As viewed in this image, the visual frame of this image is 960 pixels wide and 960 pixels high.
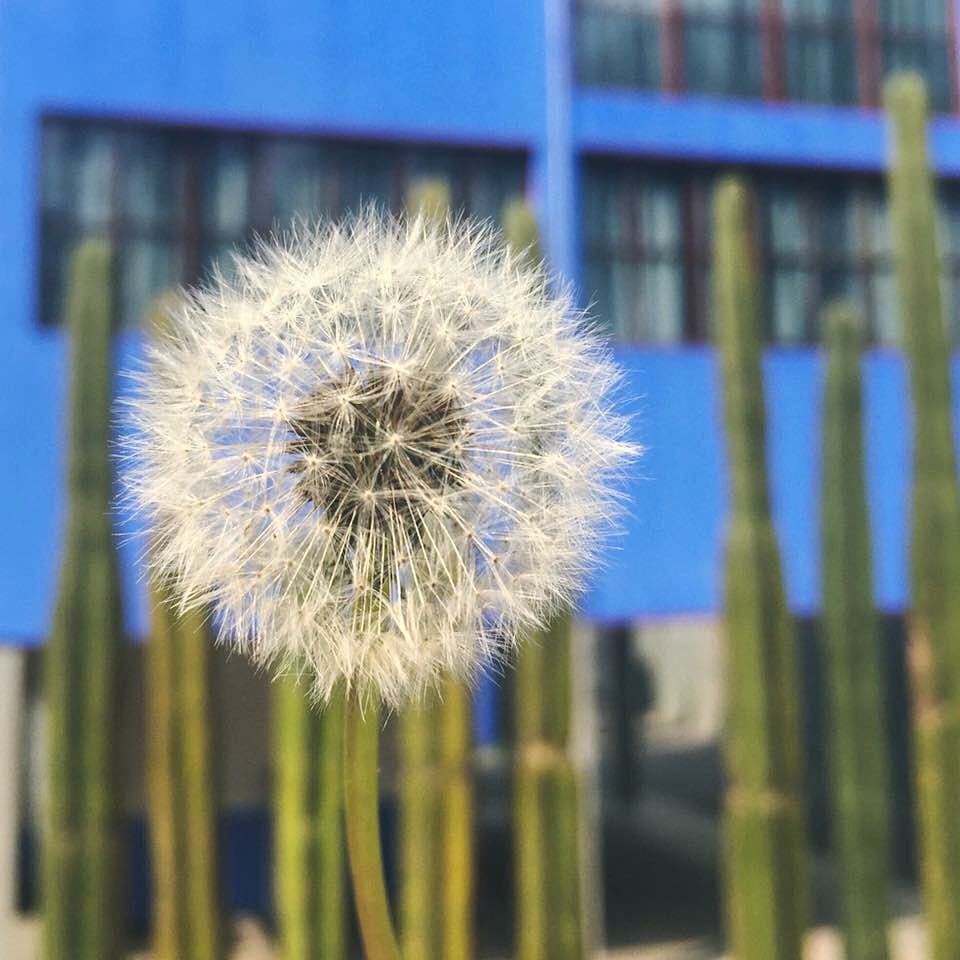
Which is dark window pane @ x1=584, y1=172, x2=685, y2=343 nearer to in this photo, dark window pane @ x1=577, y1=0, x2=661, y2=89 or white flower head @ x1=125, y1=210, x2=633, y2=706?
dark window pane @ x1=577, y1=0, x2=661, y2=89

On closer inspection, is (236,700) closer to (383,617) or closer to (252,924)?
(252,924)

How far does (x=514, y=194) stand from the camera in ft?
33.2

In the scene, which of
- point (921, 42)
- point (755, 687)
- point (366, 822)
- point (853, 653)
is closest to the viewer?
point (366, 822)

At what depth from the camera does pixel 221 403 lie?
3.63 meters

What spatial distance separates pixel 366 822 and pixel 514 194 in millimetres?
8161

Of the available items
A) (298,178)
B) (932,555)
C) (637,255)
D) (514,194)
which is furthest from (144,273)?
(932,555)

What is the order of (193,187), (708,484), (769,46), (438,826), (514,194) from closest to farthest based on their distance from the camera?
1. (438,826)
2. (193,187)
3. (708,484)
4. (514,194)
5. (769,46)

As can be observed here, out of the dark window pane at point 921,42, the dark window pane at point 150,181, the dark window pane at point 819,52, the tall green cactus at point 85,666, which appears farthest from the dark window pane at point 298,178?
the dark window pane at point 921,42

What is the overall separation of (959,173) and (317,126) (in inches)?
256

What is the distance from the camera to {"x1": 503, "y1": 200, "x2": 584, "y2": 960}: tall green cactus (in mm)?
8312

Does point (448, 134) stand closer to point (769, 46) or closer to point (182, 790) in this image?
point (769, 46)

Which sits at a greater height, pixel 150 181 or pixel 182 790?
pixel 150 181

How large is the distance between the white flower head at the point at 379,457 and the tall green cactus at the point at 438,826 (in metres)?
4.61

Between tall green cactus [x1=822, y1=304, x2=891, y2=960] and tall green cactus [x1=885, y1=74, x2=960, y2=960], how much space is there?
1.13 feet
